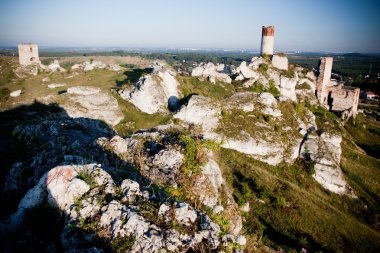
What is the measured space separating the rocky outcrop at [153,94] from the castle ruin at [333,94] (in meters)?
30.1

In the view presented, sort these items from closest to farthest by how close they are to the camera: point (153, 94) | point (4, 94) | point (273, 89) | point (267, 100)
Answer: point (153, 94), point (4, 94), point (267, 100), point (273, 89)

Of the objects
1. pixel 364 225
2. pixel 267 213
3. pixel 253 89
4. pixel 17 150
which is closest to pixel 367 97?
pixel 253 89

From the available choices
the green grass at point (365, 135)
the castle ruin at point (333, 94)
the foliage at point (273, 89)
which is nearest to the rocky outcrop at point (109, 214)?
the foliage at point (273, 89)

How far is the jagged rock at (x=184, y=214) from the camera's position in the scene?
23.0ft

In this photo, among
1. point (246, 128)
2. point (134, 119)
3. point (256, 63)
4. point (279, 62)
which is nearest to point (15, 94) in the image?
point (134, 119)

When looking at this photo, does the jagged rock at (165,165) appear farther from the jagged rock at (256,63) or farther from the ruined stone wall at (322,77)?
the ruined stone wall at (322,77)

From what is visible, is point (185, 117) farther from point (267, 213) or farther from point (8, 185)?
point (8, 185)

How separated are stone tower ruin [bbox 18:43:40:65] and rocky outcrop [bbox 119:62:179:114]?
105ft

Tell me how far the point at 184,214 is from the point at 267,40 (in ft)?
149

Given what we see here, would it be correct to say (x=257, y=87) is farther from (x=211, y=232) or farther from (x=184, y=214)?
(x=211, y=232)

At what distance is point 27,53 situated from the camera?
172 ft

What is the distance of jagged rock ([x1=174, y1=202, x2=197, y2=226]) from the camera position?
275 inches

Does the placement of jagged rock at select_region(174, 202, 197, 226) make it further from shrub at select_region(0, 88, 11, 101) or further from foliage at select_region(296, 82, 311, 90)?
foliage at select_region(296, 82, 311, 90)

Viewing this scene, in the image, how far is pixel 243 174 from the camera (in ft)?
83.6
